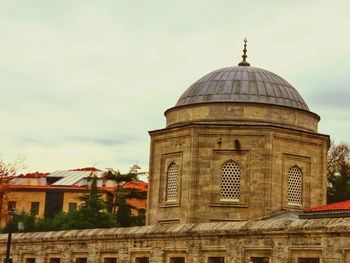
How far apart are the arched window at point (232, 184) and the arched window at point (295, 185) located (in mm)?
2161

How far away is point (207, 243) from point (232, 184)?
11238mm

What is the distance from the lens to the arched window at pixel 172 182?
28.6m

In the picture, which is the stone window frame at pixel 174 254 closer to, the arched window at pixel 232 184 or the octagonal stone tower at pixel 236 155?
the octagonal stone tower at pixel 236 155

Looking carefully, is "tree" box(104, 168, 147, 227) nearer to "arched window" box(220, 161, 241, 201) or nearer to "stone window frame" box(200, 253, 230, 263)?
"arched window" box(220, 161, 241, 201)

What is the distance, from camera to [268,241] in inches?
588

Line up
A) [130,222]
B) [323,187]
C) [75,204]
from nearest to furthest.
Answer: [323,187], [130,222], [75,204]

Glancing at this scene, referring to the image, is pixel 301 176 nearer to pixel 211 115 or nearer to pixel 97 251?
pixel 211 115

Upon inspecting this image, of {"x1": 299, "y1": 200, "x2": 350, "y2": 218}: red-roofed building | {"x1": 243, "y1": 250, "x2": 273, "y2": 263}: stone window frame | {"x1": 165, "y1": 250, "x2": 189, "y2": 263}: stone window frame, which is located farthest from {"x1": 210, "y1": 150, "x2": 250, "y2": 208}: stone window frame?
{"x1": 243, "y1": 250, "x2": 273, "y2": 263}: stone window frame

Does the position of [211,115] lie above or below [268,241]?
above

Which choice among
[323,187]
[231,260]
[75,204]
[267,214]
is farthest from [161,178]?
[75,204]

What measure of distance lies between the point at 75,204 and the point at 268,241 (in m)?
48.5

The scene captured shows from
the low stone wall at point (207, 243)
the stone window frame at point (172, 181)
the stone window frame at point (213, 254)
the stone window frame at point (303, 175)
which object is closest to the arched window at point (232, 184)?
the stone window frame at point (303, 175)

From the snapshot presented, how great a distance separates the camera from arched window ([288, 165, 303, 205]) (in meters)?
28.0

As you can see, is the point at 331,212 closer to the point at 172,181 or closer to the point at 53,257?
the point at 53,257
